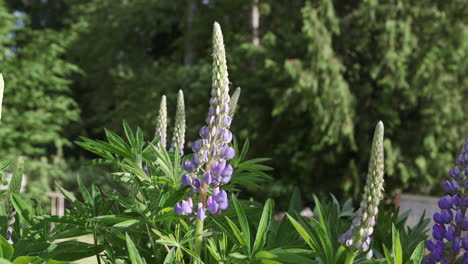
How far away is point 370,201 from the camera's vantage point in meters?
1.07

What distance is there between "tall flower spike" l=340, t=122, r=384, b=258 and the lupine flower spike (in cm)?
39

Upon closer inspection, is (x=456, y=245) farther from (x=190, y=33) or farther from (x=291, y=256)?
(x=190, y=33)

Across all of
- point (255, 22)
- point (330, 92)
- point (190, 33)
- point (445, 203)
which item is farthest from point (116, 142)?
point (190, 33)

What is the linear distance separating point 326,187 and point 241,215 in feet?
31.1

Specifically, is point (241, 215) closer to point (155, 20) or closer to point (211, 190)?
point (211, 190)

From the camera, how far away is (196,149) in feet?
3.88

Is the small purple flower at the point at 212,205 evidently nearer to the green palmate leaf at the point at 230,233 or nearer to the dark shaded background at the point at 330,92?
the green palmate leaf at the point at 230,233

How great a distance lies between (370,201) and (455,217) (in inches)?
18.7

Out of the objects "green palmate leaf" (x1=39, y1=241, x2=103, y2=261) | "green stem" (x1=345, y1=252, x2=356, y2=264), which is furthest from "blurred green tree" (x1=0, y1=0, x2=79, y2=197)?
"green stem" (x1=345, y1=252, x2=356, y2=264)

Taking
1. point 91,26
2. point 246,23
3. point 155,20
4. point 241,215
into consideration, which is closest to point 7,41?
point 246,23

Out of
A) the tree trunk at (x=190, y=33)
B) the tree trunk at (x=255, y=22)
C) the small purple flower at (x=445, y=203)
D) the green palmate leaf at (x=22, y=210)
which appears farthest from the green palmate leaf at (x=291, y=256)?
the tree trunk at (x=190, y=33)

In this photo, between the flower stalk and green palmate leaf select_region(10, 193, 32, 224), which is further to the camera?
green palmate leaf select_region(10, 193, 32, 224)

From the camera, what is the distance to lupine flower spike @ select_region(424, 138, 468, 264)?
53.6 inches

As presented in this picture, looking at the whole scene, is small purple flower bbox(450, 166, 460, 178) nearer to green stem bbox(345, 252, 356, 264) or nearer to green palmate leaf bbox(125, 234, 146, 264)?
green stem bbox(345, 252, 356, 264)
